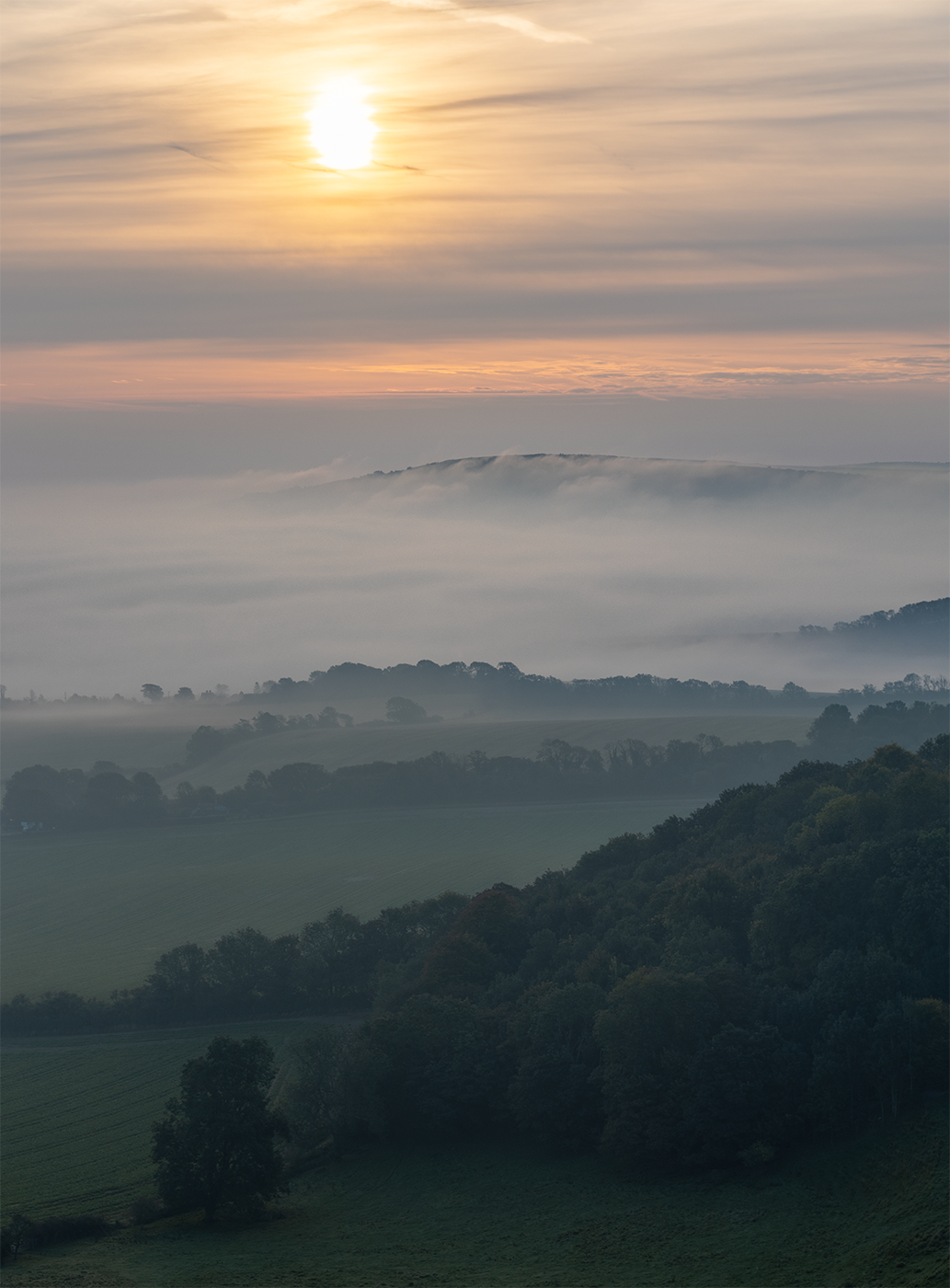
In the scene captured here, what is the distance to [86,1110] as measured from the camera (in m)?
48.3

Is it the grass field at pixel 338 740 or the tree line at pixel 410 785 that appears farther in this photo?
the grass field at pixel 338 740

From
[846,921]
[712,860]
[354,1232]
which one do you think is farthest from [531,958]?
[354,1232]

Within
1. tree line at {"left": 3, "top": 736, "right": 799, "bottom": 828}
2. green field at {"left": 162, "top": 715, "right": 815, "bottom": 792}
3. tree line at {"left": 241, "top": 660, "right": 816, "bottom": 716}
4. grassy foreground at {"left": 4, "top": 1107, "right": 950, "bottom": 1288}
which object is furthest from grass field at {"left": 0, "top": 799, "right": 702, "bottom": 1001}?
tree line at {"left": 241, "top": 660, "right": 816, "bottom": 716}

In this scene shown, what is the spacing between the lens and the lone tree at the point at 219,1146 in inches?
1505

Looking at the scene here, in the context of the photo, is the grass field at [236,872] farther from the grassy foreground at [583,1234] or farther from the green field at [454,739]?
the grassy foreground at [583,1234]

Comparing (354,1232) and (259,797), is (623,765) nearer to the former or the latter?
(259,797)

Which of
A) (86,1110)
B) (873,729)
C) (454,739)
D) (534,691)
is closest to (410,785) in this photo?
(454,739)

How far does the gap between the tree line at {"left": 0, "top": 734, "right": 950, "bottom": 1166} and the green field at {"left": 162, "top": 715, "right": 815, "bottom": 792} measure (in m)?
66.6

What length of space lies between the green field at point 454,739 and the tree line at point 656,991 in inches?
2623

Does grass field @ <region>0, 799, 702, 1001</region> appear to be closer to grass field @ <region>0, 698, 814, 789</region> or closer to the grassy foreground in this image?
grass field @ <region>0, 698, 814, 789</region>

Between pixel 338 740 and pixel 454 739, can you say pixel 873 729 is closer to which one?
pixel 454 739

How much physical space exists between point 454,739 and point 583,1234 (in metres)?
109

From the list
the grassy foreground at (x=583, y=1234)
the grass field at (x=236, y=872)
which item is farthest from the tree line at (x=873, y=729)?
the grassy foreground at (x=583, y=1234)

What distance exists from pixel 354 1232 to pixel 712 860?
28.6 meters
